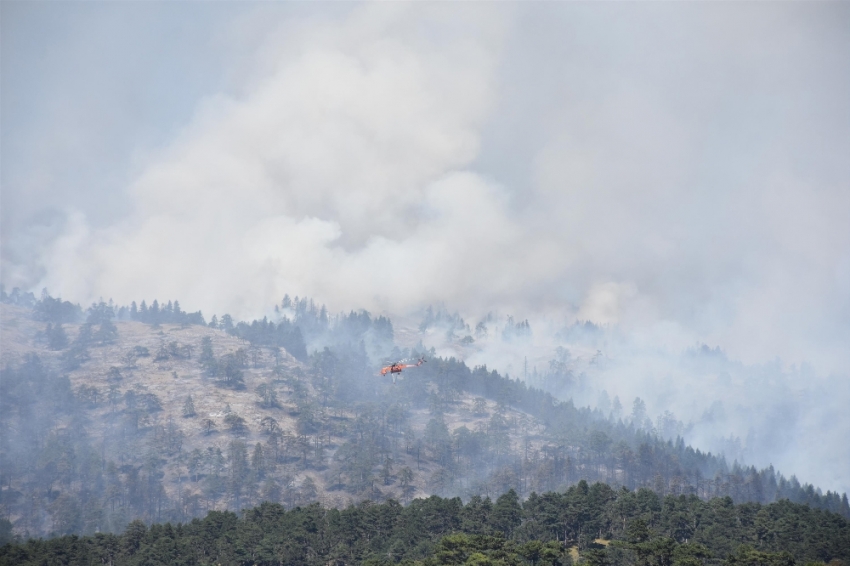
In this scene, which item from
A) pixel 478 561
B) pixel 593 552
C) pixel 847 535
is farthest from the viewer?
pixel 847 535

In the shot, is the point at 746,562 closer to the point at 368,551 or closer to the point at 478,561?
the point at 478,561

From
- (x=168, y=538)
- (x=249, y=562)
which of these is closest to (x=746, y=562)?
(x=249, y=562)

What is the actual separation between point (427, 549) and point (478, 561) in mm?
32177

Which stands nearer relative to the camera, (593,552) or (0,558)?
(593,552)

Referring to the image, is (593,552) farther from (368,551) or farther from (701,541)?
(368,551)

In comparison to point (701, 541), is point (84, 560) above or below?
below

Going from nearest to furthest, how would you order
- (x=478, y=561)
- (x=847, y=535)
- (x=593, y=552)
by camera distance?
(x=478, y=561) → (x=593, y=552) → (x=847, y=535)

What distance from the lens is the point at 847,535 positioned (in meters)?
190

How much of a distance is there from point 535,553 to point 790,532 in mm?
58544

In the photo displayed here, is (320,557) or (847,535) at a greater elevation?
(847,535)

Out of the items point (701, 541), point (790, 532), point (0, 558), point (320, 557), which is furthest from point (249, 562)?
point (790, 532)

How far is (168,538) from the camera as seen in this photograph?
198625 millimetres

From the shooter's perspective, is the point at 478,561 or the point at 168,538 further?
the point at 168,538

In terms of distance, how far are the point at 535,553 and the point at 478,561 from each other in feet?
61.6
